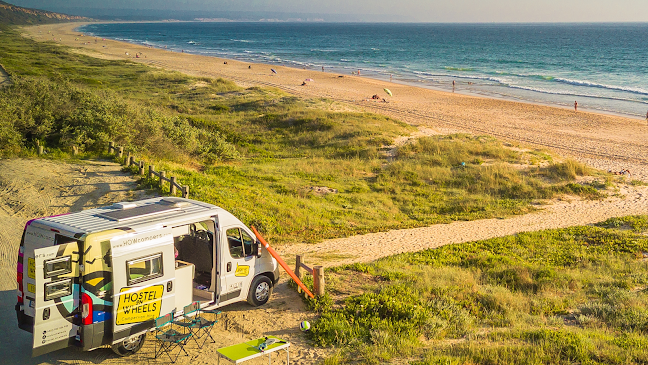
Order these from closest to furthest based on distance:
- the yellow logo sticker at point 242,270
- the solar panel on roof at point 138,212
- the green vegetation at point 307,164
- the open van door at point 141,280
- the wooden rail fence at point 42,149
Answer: the open van door at point 141,280 < the solar panel on roof at point 138,212 < the yellow logo sticker at point 242,270 < the green vegetation at point 307,164 < the wooden rail fence at point 42,149

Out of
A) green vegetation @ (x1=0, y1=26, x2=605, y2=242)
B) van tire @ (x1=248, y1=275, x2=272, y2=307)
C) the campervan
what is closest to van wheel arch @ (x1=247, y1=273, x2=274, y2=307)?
van tire @ (x1=248, y1=275, x2=272, y2=307)

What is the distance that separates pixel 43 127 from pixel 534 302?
1918 centimetres

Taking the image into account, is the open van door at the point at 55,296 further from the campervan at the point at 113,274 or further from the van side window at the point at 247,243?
the van side window at the point at 247,243

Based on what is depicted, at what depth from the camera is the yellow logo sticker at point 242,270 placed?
9.58 meters

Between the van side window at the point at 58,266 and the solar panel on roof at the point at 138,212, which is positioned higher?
the solar panel on roof at the point at 138,212

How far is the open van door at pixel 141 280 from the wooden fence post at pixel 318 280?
113 inches

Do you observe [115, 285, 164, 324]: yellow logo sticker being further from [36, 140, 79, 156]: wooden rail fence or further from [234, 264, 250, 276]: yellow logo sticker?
[36, 140, 79, 156]: wooden rail fence

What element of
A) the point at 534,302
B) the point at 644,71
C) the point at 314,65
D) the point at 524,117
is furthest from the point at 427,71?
the point at 534,302

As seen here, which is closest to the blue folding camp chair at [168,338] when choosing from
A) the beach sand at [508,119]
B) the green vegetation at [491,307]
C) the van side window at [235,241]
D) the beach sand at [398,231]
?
the beach sand at [398,231]

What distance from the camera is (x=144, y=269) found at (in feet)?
26.3

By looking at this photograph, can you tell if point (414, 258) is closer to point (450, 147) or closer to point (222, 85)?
point (450, 147)

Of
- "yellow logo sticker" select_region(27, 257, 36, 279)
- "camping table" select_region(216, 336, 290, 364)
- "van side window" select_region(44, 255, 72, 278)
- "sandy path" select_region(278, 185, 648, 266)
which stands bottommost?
"sandy path" select_region(278, 185, 648, 266)

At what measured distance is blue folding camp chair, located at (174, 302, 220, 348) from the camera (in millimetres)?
8648

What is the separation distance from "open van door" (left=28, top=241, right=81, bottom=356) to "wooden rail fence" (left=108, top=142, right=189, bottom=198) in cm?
693
